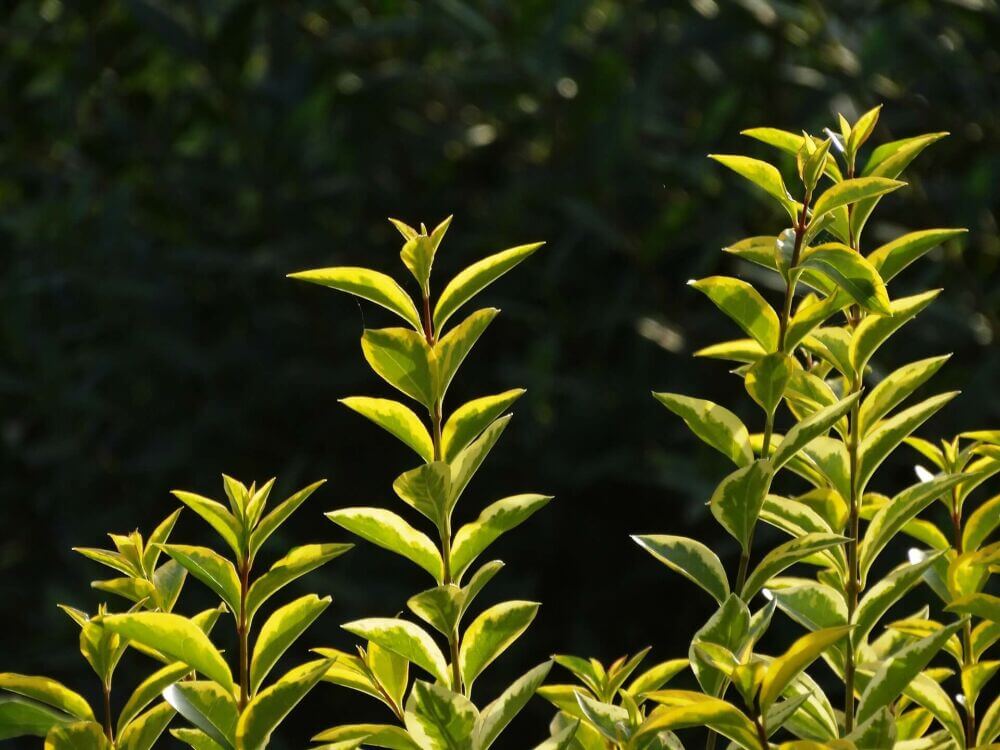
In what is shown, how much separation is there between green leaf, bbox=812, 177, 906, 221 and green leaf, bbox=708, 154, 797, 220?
0.4 inches

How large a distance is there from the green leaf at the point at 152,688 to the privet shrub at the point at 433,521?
0.04 m

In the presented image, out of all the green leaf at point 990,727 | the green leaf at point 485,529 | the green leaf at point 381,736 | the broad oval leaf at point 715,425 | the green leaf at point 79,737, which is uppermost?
the broad oval leaf at point 715,425

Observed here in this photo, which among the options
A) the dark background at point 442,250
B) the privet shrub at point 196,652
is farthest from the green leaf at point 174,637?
the dark background at point 442,250

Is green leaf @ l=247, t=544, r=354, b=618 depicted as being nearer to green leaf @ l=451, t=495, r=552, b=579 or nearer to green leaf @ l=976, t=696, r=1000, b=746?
green leaf @ l=451, t=495, r=552, b=579

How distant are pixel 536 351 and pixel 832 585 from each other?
1.03 meters

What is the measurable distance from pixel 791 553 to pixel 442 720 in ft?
0.36

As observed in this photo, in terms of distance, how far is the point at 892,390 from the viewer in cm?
44

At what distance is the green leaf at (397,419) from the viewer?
410 mm

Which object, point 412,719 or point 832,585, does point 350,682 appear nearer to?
point 412,719

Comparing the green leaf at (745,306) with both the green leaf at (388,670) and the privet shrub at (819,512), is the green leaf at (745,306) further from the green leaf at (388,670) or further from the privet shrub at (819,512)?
the green leaf at (388,670)

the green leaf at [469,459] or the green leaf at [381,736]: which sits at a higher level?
the green leaf at [469,459]

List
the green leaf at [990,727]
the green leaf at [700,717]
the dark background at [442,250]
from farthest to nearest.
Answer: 1. the dark background at [442,250]
2. the green leaf at [990,727]
3. the green leaf at [700,717]

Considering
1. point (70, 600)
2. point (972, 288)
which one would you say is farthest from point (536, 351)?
point (70, 600)

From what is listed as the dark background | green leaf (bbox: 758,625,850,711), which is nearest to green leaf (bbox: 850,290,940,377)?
green leaf (bbox: 758,625,850,711)
